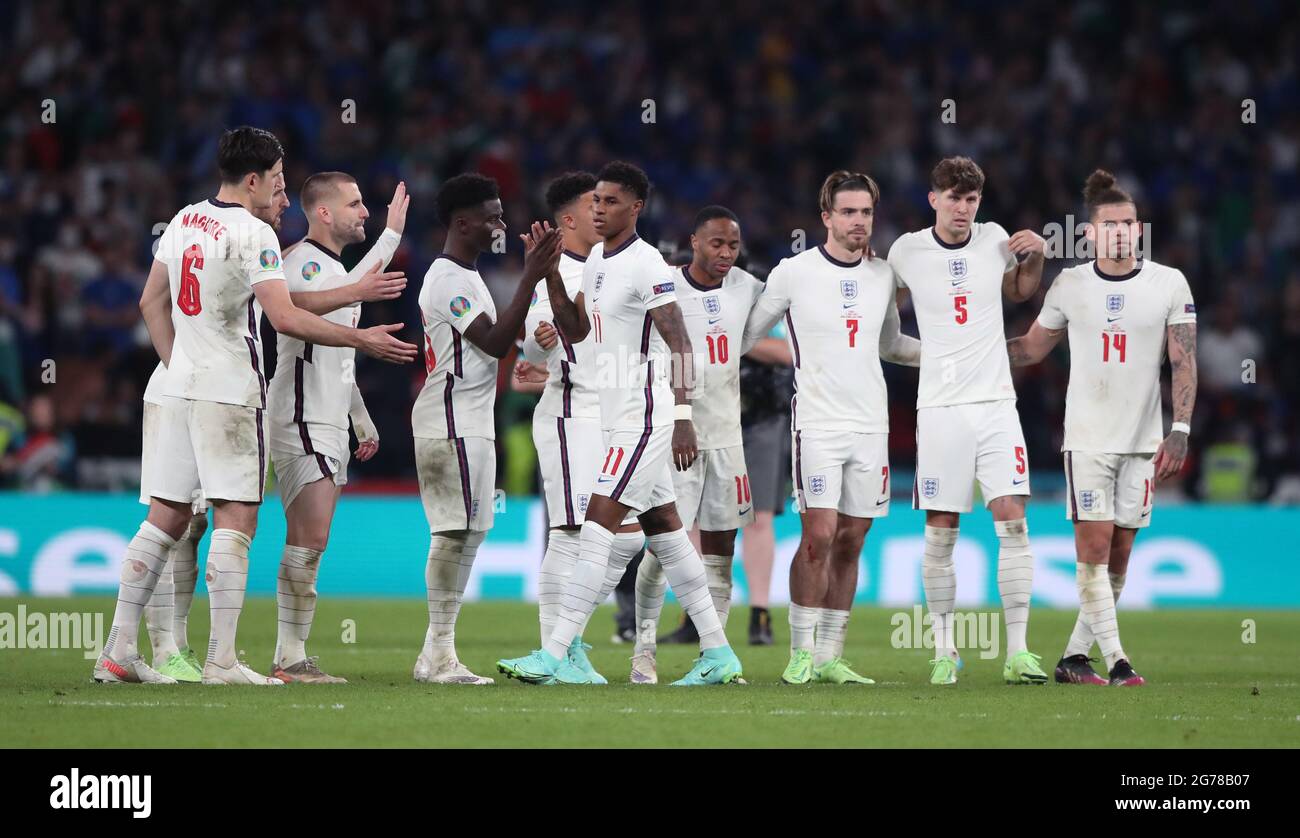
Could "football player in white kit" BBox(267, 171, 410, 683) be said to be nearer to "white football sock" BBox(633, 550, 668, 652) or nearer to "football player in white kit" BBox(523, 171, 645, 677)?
"football player in white kit" BBox(523, 171, 645, 677)

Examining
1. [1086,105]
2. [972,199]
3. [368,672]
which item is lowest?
[368,672]

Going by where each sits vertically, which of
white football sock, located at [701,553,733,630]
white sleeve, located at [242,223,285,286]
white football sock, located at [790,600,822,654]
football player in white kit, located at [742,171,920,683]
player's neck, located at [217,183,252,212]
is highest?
player's neck, located at [217,183,252,212]

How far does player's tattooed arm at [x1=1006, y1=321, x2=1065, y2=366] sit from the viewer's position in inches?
372

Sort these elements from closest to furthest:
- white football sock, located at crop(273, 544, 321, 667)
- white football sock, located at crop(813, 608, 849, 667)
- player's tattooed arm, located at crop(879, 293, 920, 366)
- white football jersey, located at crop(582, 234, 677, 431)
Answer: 1. white football jersey, located at crop(582, 234, 677, 431)
2. white football sock, located at crop(273, 544, 321, 667)
3. white football sock, located at crop(813, 608, 849, 667)
4. player's tattooed arm, located at crop(879, 293, 920, 366)

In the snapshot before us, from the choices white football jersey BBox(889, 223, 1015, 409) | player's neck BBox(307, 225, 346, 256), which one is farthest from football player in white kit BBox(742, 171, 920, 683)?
player's neck BBox(307, 225, 346, 256)

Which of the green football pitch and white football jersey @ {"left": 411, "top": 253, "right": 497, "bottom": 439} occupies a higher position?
white football jersey @ {"left": 411, "top": 253, "right": 497, "bottom": 439}

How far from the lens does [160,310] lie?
8.24 m

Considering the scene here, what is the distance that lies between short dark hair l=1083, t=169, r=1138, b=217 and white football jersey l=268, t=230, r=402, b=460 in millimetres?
3804

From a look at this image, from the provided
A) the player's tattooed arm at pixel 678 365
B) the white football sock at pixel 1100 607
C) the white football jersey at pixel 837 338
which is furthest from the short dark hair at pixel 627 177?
the white football sock at pixel 1100 607

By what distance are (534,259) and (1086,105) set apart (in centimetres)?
1617

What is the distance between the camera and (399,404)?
16516mm

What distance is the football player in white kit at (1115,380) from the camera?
29.8ft
